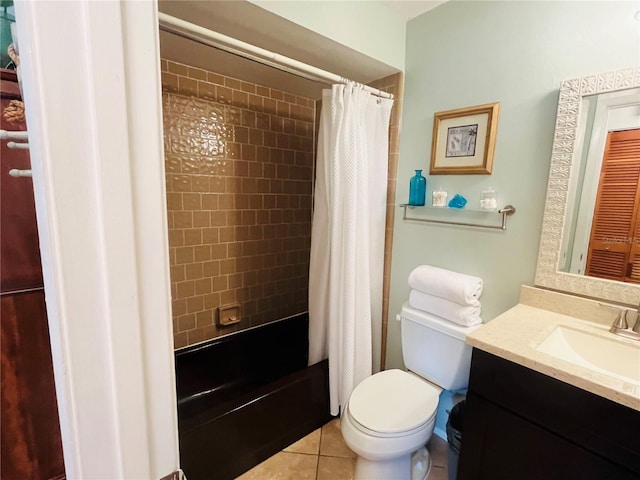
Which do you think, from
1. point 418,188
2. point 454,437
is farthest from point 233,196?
point 454,437

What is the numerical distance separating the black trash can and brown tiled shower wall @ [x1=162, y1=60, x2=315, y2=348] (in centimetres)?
148

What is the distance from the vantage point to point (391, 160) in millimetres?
1914

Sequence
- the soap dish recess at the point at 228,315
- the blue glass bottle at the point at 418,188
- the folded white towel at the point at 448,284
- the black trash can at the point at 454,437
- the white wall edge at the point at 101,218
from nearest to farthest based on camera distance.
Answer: the white wall edge at the point at 101,218 → the black trash can at the point at 454,437 → the folded white towel at the point at 448,284 → the blue glass bottle at the point at 418,188 → the soap dish recess at the point at 228,315

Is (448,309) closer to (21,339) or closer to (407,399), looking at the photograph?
(407,399)

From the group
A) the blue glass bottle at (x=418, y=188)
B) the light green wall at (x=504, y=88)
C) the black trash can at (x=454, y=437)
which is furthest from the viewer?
the blue glass bottle at (x=418, y=188)

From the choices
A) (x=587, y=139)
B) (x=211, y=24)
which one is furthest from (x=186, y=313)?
(x=587, y=139)

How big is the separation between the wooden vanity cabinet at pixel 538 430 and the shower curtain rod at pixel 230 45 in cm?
136

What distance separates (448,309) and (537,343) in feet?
1.43

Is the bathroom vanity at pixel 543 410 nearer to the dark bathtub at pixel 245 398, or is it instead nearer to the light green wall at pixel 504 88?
the light green wall at pixel 504 88

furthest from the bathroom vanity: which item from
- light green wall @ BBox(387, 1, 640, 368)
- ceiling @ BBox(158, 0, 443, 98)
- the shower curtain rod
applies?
ceiling @ BBox(158, 0, 443, 98)

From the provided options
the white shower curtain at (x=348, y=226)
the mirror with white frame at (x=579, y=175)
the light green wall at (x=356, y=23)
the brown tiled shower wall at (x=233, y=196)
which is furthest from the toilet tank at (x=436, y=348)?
the light green wall at (x=356, y=23)

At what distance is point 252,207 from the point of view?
2330 mm

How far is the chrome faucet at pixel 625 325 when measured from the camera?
1.15 m

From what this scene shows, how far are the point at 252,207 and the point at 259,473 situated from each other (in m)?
1.60
